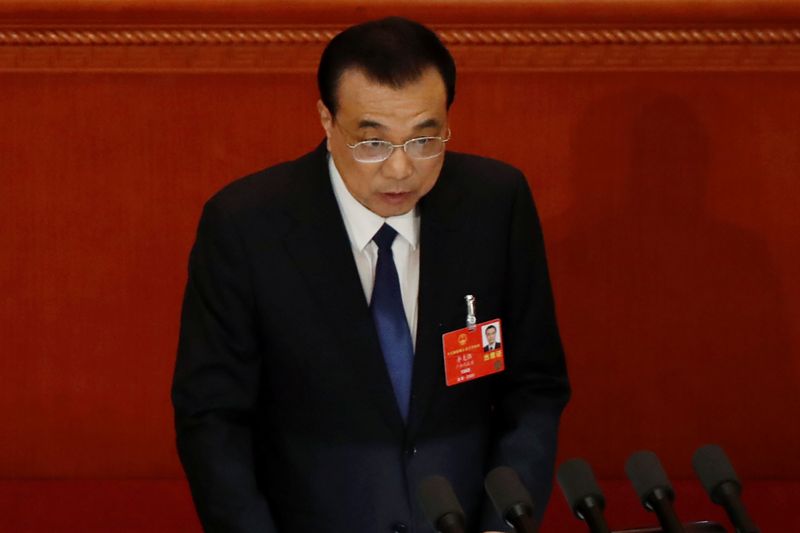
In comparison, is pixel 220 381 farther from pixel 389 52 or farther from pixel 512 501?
pixel 512 501

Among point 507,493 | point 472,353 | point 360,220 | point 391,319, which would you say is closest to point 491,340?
point 472,353

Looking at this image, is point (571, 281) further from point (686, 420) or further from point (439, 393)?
point (439, 393)

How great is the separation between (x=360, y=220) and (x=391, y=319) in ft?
0.52

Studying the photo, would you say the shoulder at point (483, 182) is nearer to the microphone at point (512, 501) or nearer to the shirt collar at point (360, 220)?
the shirt collar at point (360, 220)

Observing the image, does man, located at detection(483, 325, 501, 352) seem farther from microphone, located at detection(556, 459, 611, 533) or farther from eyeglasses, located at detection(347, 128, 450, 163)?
microphone, located at detection(556, 459, 611, 533)

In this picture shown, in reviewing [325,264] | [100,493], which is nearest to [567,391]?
[325,264]

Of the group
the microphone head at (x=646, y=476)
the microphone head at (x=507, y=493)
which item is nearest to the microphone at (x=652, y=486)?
the microphone head at (x=646, y=476)

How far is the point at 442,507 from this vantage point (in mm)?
1590

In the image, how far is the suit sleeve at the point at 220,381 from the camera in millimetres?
2117

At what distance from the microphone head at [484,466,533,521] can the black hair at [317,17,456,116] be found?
629 millimetres

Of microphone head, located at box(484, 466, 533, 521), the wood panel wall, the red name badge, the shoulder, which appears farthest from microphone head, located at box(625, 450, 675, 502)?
the wood panel wall

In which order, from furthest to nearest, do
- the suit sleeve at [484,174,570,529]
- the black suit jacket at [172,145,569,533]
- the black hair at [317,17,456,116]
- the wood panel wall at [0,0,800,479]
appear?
the wood panel wall at [0,0,800,479] < the suit sleeve at [484,174,570,529] < the black suit jacket at [172,145,569,533] < the black hair at [317,17,456,116]

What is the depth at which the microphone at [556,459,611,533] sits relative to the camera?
60.7 inches

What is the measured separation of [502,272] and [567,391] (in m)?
0.22
